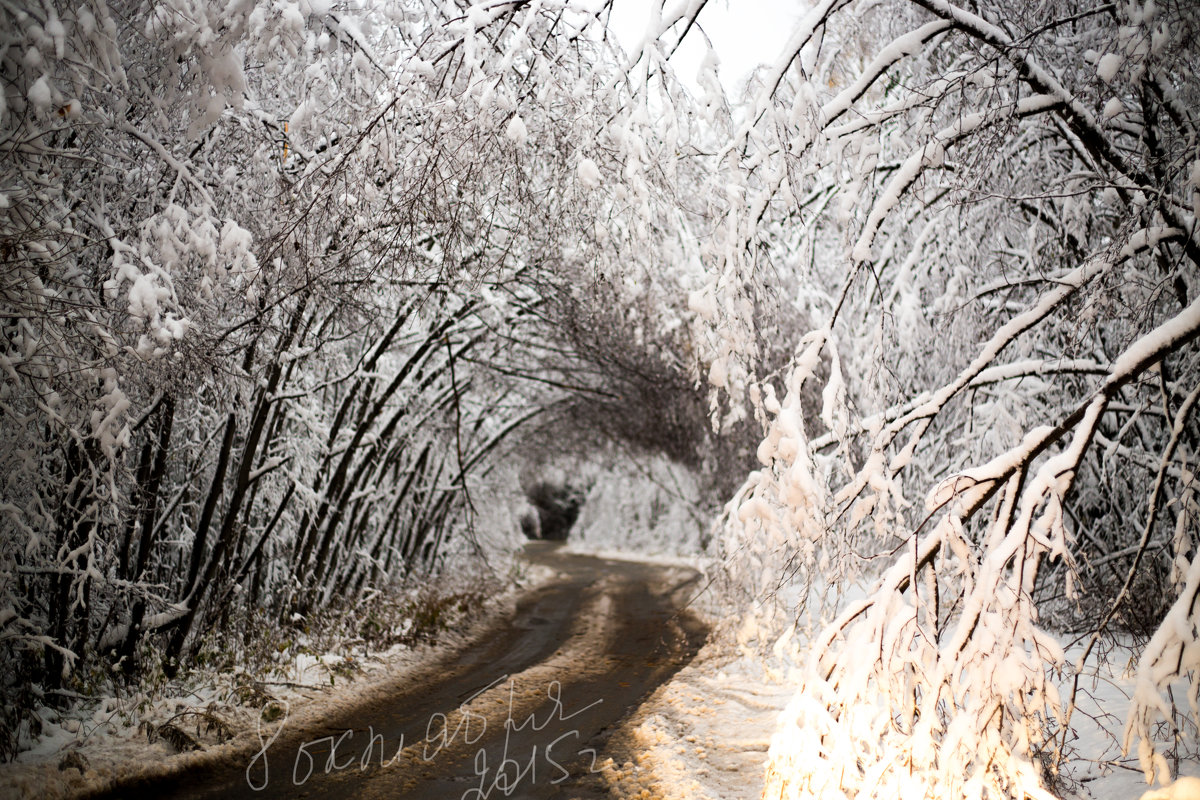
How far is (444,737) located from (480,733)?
26 cm

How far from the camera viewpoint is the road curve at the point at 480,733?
379 centimetres

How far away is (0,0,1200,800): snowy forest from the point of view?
7.92ft

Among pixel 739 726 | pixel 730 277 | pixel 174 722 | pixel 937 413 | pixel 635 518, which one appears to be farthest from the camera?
pixel 635 518

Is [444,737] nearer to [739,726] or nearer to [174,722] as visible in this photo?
[174,722]

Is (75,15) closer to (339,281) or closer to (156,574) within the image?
(339,281)

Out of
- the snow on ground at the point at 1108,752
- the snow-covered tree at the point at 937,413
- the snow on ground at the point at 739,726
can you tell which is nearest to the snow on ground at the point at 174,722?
the snow on ground at the point at 739,726

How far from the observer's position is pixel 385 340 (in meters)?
6.07

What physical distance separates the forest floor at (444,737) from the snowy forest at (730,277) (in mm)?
774

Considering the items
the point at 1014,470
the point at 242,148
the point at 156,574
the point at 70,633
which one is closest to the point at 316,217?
the point at 242,148

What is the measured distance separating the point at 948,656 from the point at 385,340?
16.8 ft

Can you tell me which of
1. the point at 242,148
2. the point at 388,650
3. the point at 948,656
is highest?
the point at 242,148
